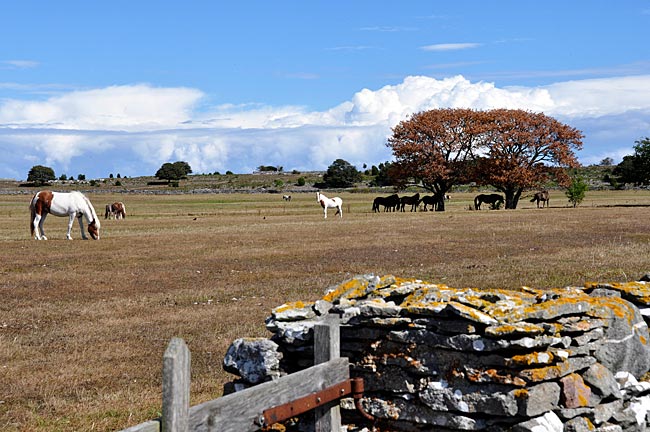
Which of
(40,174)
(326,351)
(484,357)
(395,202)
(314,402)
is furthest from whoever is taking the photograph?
(40,174)

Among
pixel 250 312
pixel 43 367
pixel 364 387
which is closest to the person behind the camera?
pixel 364 387

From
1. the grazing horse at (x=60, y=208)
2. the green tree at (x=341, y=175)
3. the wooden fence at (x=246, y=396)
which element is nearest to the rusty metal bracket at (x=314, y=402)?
the wooden fence at (x=246, y=396)

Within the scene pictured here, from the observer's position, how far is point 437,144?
246ft

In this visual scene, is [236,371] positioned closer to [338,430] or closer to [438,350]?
[338,430]

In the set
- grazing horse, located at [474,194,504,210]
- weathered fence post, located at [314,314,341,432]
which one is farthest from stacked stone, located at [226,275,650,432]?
grazing horse, located at [474,194,504,210]

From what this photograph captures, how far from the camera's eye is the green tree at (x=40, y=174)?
6112 inches

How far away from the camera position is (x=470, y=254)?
2606 cm

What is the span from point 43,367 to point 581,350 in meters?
8.31

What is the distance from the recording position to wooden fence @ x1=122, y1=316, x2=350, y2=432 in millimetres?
5328

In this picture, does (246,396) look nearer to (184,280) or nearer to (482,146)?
(184,280)

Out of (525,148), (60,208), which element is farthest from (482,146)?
(60,208)

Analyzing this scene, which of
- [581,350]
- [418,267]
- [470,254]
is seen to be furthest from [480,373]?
[470,254]

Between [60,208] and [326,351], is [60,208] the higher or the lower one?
the higher one

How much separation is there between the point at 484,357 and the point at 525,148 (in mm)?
70679
